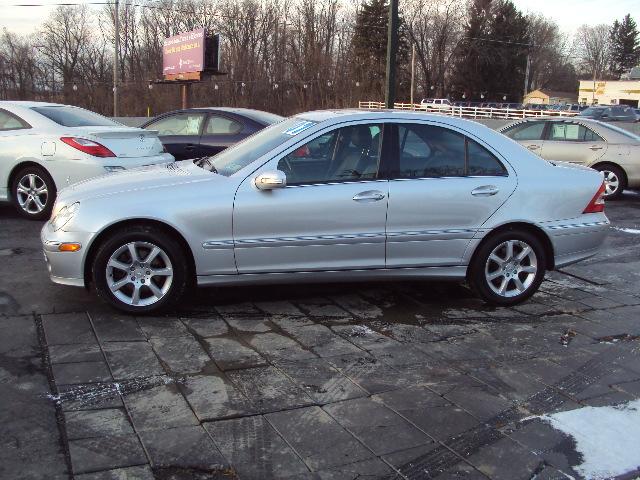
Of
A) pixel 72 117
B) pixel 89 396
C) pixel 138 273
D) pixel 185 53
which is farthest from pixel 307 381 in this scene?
pixel 185 53

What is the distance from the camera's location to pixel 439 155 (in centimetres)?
517

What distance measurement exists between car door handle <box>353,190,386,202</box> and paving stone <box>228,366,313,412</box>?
1.57m

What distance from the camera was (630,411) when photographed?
3.53m

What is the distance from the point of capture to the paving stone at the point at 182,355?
3.89 meters

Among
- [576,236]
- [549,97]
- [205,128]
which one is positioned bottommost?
[576,236]

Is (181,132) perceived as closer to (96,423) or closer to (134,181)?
(134,181)

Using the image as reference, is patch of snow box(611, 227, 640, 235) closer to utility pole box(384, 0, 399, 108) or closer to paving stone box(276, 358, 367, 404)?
utility pole box(384, 0, 399, 108)

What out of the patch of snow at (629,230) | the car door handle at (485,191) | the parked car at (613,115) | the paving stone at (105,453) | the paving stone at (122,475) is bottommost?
the paving stone at (122,475)

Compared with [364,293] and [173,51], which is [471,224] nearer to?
[364,293]

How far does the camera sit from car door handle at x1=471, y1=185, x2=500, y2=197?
201 inches

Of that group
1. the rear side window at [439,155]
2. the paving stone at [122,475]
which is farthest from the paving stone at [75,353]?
the rear side window at [439,155]

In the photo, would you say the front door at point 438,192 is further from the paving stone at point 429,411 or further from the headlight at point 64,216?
the headlight at point 64,216

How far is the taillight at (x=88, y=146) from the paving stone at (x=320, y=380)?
4.80 meters

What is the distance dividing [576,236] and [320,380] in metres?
2.87
